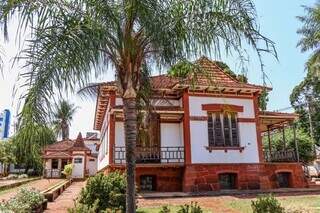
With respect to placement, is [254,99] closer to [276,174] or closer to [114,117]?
[276,174]

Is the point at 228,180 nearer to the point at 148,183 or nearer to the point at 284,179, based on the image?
the point at 284,179

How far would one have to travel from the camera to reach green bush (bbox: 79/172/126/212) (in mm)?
10930

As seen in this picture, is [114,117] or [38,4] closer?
[38,4]

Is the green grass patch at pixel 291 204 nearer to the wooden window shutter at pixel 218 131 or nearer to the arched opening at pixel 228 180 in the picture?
the arched opening at pixel 228 180

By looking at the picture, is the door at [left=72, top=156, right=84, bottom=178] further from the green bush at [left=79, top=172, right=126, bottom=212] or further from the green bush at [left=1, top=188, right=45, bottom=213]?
the green bush at [left=79, top=172, right=126, bottom=212]

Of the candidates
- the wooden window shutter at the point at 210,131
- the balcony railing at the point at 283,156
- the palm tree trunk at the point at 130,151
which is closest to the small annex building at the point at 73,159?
the balcony railing at the point at 283,156

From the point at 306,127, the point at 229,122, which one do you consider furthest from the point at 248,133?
the point at 306,127

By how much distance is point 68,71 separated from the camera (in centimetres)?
612

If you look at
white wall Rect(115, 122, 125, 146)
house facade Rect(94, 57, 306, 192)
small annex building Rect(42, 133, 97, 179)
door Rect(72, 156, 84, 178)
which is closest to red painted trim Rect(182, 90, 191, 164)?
house facade Rect(94, 57, 306, 192)

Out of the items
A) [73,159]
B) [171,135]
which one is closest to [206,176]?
[171,135]

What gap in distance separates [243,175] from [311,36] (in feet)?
48.7

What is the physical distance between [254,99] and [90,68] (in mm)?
15199

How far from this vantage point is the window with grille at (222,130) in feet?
63.5

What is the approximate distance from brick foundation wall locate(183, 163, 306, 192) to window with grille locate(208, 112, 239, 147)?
1.24 meters
